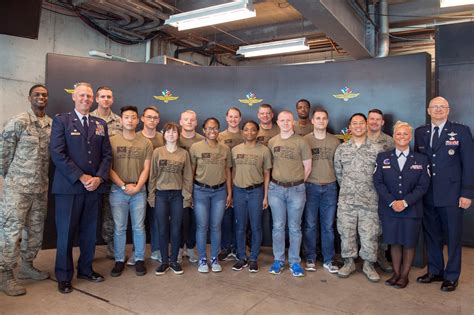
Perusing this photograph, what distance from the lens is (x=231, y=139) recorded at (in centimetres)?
425

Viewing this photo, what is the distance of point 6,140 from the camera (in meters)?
3.18

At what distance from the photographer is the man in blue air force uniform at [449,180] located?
3.27m

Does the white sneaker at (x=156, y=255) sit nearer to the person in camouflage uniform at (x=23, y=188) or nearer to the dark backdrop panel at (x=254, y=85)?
the person in camouflage uniform at (x=23, y=188)

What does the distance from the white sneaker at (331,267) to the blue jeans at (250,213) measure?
772mm

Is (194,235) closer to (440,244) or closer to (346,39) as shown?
(440,244)

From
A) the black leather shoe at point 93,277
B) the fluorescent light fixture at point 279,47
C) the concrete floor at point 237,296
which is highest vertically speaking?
the fluorescent light fixture at point 279,47

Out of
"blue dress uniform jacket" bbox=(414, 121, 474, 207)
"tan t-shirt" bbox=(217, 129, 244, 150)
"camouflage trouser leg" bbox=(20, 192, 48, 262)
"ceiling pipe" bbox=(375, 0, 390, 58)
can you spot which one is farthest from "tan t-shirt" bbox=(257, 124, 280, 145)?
"ceiling pipe" bbox=(375, 0, 390, 58)

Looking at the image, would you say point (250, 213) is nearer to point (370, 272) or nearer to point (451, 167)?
point (370, 272)

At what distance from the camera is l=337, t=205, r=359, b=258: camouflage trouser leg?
3590 millimetres

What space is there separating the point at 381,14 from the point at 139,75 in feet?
14.3

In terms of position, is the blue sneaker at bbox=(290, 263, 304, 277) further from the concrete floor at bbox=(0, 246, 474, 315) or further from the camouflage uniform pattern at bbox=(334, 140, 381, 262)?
the camouflage uniform pattern at bbox=(334, 140, 381, 262)

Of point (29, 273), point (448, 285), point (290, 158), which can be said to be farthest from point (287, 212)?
point (29, 273)

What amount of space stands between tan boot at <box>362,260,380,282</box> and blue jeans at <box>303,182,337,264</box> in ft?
1.20

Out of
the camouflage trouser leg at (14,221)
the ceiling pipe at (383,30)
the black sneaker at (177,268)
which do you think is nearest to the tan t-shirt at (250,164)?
the black sneaker at (177,268)
